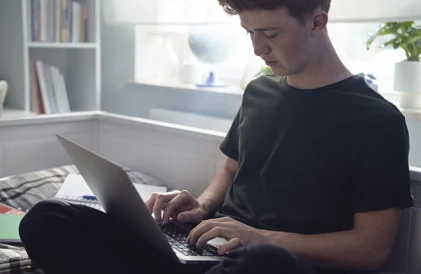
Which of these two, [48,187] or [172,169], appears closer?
[48,187]

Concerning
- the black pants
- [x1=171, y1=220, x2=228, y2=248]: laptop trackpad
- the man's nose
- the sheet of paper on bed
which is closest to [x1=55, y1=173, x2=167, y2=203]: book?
the sheet of paper on bed

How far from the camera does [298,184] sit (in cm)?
119

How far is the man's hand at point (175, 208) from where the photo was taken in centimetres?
125

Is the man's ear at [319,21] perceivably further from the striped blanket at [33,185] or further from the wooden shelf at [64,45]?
the wooden shelf at [64,45]

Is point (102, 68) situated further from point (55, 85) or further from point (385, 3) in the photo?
point (385, 3)

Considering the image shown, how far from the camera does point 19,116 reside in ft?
6.81

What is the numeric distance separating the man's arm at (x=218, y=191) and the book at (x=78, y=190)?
0.24 m

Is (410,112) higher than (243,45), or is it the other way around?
(243,45)

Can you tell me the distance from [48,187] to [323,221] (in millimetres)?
905

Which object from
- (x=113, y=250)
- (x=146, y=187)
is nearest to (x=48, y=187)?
(x=146, y=187)

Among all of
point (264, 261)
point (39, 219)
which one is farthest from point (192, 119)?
point (264, 261)

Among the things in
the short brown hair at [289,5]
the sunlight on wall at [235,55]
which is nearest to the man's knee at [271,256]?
the short brown hair at [289,5]

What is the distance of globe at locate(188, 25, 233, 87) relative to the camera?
7.93 feet

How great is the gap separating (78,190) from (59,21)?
0.90 m
